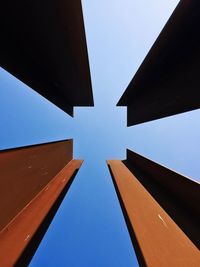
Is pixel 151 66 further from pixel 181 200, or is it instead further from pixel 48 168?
pixel 48 168

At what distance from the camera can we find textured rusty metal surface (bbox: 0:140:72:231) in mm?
3793

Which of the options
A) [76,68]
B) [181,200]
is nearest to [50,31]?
[76,68]

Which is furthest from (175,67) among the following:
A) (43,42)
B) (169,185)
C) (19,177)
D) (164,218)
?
(19,177)

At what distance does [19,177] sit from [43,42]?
12.1 feet

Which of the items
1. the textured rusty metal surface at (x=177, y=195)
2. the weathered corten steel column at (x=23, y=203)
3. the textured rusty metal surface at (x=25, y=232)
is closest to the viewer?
the textured rusty metal surface at (x=25, y=232)

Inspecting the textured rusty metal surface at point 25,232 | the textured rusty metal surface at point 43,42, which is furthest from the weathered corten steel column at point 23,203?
the textured rusty metal surface at point 43,42

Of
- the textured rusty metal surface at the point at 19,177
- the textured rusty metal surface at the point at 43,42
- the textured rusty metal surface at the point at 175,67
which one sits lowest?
the textured rusty metal surface at the point at 19,177

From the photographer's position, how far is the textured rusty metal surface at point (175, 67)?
3.62 m

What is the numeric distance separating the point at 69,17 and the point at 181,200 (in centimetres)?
557

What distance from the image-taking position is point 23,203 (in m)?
4.80

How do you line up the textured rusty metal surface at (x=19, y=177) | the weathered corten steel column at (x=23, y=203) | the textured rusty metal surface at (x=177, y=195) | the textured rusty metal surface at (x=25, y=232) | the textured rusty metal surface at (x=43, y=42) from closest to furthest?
1. the textured rusty metal surface at (x=25, y=232)
2. the weathered corten steel column at (x=23, y=203)
3. the textured rusty metal surface at (x=19, y=177)
4. the textured rusty metal surface at (x=43, y=42)
5. the textured rusty metal surface at (x=177, y=195)

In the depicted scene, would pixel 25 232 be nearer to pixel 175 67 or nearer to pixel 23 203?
pixel 23 203

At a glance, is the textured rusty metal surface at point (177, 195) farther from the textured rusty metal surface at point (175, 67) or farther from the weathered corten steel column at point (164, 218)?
the textured rusty metal surface at point (175, 67)

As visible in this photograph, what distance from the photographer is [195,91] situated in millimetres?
3936
